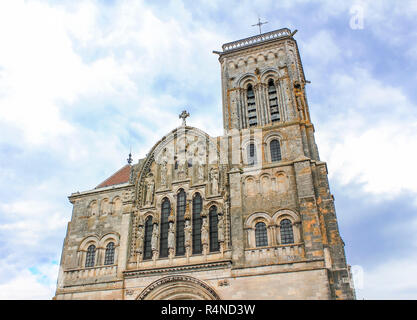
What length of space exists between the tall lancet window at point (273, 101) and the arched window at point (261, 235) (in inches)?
326

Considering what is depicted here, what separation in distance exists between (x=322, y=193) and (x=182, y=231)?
8.80 metres

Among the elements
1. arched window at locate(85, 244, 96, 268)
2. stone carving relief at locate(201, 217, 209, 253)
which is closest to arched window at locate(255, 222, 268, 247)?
stone carving relief at locate(201, 217, 209, 253)

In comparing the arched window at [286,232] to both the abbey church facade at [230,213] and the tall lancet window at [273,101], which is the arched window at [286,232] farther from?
the tall lancet window at [273,101]

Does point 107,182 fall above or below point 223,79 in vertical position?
below

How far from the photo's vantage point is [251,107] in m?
29.3

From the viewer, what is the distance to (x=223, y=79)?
3116 centimetres

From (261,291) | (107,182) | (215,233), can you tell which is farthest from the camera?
(107,182)

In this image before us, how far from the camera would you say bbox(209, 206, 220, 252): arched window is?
78.1 ft

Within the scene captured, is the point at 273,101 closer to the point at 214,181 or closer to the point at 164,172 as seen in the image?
the point at 214,181

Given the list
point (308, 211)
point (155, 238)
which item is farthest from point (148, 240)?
point (308, 211)
